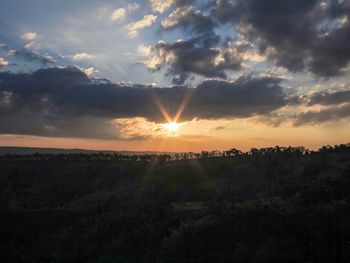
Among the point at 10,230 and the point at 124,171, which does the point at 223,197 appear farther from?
the point at 124,171

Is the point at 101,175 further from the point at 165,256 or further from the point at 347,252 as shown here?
the point at 347,252

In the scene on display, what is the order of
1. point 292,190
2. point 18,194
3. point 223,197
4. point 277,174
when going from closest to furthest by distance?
point 292,190, point 223,197, point 277,174, point 18,194

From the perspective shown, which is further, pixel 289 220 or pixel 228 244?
pixel 289 220

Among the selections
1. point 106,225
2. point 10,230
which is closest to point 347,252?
point 106,225

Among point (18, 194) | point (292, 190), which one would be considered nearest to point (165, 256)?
point (292, 190)

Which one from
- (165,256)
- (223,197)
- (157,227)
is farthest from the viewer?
(223,197)

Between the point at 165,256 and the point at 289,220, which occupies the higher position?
the point at 289,220
